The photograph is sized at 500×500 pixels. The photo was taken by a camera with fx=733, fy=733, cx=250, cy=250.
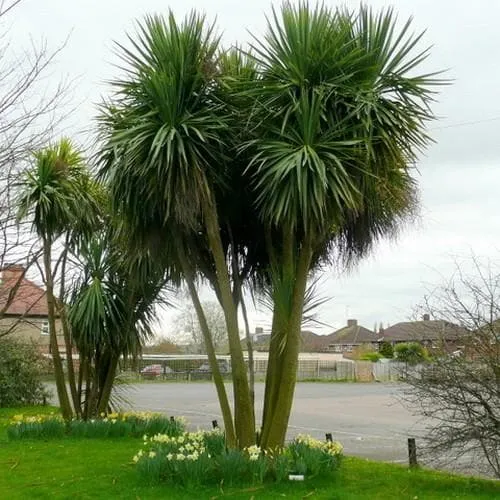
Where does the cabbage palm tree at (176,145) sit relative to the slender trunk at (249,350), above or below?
above

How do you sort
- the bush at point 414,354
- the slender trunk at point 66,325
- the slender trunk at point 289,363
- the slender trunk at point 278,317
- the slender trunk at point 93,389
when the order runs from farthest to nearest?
the slender trunk at point 93,389 → the slender trunk at point 66,325 → the slender trunk at point 278,317 → the slender trunk at point 289,363 → the bush at point 414,354

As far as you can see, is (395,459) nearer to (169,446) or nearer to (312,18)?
(169,446)

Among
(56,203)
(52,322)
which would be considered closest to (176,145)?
(56,203)

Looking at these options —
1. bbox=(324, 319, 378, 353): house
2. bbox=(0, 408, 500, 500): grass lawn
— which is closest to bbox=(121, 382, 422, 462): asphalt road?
bbox=(0, 408, 500, 500): grass lawn

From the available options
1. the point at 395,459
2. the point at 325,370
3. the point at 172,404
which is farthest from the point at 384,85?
the point at 325,370

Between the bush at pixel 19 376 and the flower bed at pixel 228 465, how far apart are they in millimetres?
16021

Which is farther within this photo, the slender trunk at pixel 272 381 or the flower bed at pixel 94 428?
the flower bed at pixel 94 428

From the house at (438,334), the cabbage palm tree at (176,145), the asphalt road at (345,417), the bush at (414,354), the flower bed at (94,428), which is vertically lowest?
the asphalt road at (345,417)

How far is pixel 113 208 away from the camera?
8.77 meters

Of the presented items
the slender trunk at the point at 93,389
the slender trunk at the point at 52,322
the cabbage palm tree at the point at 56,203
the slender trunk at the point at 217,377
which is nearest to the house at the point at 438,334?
the slender trunk at the point at 217,377

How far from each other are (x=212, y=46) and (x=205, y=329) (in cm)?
326

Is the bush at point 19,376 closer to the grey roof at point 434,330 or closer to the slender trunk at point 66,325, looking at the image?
the slender trunk at point 66,325

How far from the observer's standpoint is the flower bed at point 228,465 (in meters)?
7.52

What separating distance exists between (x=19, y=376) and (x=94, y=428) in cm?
1213
